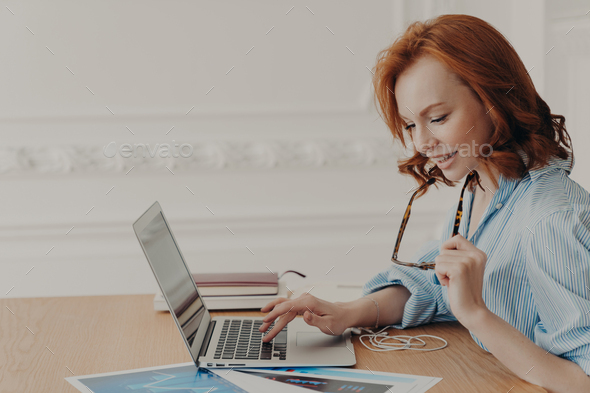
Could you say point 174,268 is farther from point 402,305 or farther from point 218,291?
point 402,305

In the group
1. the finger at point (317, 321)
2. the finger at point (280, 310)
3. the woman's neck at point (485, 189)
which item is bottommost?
the finger at point (317, 321)

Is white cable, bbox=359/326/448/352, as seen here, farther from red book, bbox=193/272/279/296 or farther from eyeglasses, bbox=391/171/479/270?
red book, bbox=193/272/279/296

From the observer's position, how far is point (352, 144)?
240cm

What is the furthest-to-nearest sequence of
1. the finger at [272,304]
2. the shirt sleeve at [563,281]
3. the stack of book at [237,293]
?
1. the stack of book at [237,293]
2. the finger at [272,304]
3. the shirt sleeve at [563,281]

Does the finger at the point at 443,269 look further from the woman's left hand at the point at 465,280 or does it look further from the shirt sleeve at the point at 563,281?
the shirt sleeve at the point at 563,281

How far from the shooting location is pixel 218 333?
3.34 ft

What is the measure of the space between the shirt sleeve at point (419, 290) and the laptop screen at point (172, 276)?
0.38 m

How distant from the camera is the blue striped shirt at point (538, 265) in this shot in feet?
2.64

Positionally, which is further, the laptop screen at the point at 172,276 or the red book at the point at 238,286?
the red book at the point at 238,286

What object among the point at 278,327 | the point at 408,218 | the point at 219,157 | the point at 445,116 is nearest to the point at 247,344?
the point at 278,327

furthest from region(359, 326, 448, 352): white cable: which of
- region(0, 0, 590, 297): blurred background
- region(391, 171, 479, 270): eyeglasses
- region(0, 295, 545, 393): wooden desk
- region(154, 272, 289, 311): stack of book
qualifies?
region(0, 0, 590, 297): blurred background

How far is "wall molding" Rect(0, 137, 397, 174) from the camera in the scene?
2.28m

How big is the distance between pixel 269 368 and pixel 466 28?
655 mm

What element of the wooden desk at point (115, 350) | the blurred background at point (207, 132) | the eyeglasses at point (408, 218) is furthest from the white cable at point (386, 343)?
the blurred background at point (207, 132)
